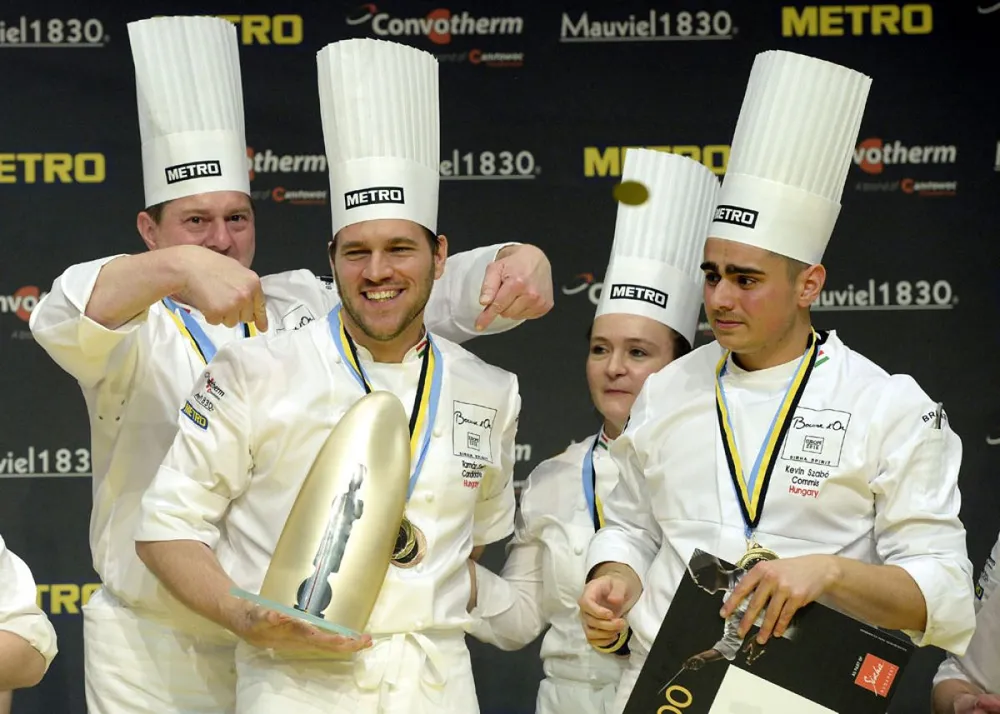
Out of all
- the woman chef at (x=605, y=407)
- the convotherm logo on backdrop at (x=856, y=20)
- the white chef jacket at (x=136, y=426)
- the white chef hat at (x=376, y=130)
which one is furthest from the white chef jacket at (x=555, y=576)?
the convotherm logo on backdrop at (x=856, y=20)

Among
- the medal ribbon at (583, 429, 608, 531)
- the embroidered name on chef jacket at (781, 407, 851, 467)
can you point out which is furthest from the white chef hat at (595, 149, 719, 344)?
the embroidered name on chef jacket at (781, 407, 851, 467)

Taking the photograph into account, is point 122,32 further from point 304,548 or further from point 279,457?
point 304,548

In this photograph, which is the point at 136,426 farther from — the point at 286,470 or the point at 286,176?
the point at 286,176

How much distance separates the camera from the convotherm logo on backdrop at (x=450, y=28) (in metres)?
4.16

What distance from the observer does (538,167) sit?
417cm

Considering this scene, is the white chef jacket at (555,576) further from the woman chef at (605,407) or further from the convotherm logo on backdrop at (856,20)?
the convotherm logo on backdrop at (856,20)

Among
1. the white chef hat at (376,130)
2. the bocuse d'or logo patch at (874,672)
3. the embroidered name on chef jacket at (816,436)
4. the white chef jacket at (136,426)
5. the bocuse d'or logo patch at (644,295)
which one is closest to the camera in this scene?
the bocuse d'or logo patch at (874,672)

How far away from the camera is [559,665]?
3.15 metres

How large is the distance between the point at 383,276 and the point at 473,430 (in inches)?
13.3

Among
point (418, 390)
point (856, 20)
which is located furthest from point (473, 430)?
point (856, 20)

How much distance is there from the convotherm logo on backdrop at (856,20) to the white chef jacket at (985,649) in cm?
178

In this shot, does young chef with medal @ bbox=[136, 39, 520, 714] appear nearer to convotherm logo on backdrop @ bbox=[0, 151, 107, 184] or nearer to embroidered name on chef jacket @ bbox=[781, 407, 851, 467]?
embroidered name on chef jacket @ bbox=[781, 407, 851, 467]

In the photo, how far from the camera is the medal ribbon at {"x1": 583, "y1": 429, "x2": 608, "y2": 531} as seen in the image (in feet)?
10.4

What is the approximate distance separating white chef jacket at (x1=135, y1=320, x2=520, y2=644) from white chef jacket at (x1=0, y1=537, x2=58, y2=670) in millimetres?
317
